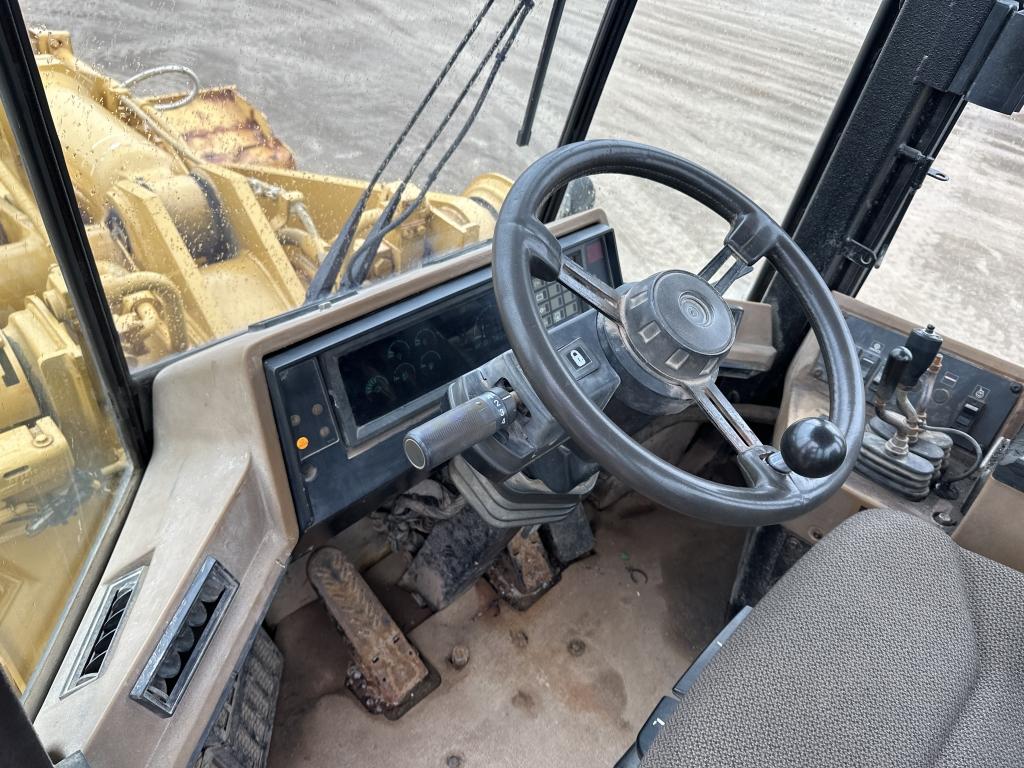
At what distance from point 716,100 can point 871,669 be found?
1.40m

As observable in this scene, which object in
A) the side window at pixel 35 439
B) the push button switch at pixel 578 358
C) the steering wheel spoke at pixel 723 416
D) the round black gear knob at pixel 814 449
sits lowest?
the side window at pixel 35 439

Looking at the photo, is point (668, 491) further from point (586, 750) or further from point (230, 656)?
point (586, 750)

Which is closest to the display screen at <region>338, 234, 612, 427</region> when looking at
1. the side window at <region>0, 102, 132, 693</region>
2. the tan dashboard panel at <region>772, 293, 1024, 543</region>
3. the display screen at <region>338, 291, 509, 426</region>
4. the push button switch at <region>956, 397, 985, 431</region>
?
the display screen at <region>338, 291, 509, 426</region>

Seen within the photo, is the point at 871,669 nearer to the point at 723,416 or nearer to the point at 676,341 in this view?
the point at 723,416

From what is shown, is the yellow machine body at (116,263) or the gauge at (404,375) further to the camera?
the gauge at (404,375)

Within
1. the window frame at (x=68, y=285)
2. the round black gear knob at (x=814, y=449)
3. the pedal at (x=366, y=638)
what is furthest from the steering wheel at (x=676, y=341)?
the pedal at (x=366, y=638)

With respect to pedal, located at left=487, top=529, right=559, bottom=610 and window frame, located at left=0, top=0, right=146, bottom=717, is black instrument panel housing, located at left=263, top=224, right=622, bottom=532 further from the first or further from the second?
pedal, located at left=487, top=529, right=559, bottom=610

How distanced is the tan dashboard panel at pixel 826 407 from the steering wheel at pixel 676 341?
0.46 m

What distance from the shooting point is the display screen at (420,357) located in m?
1.26

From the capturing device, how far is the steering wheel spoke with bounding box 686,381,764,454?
112cm

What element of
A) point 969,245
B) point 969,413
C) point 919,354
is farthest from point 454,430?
point 969,245

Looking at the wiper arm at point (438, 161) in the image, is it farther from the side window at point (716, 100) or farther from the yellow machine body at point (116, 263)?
the side window at point (716, 100)

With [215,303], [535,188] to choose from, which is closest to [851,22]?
[535,188]

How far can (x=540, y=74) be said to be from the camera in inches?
63.0
